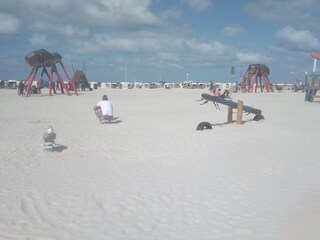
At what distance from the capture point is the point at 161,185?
6.20m

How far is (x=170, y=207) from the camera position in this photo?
5125 millimetres

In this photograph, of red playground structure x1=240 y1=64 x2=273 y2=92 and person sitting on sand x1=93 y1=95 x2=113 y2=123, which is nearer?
person sitting on sand x1=93 y1=95 x2=113 y2=123

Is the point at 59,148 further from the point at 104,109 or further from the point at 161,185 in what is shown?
the point at 104,109

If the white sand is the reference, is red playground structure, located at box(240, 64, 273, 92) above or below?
above

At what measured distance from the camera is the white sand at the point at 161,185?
439 centimetres

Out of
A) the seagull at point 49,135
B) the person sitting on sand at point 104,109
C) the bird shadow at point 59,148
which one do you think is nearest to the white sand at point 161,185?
the bird shadow at point 59,148

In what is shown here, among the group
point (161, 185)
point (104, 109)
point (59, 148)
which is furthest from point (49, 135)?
point (104, 109)

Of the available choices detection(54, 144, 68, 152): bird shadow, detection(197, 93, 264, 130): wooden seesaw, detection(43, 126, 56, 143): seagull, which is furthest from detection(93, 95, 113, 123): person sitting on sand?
detection(43, 126, 56, 143): seagull

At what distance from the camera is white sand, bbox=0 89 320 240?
4391 millimetres

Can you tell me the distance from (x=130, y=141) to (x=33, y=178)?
13.5 ft

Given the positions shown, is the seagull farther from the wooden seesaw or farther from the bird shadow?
the wooden seesaw

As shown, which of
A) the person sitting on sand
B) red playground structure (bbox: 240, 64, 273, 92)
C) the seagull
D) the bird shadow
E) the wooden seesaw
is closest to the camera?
the seagull

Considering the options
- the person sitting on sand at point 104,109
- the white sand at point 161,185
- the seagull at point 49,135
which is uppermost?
A: the person sitting on sand at point 104,109

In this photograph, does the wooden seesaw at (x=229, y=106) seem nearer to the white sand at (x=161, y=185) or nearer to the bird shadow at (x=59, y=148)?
the white sand at (x=161, y=185)
